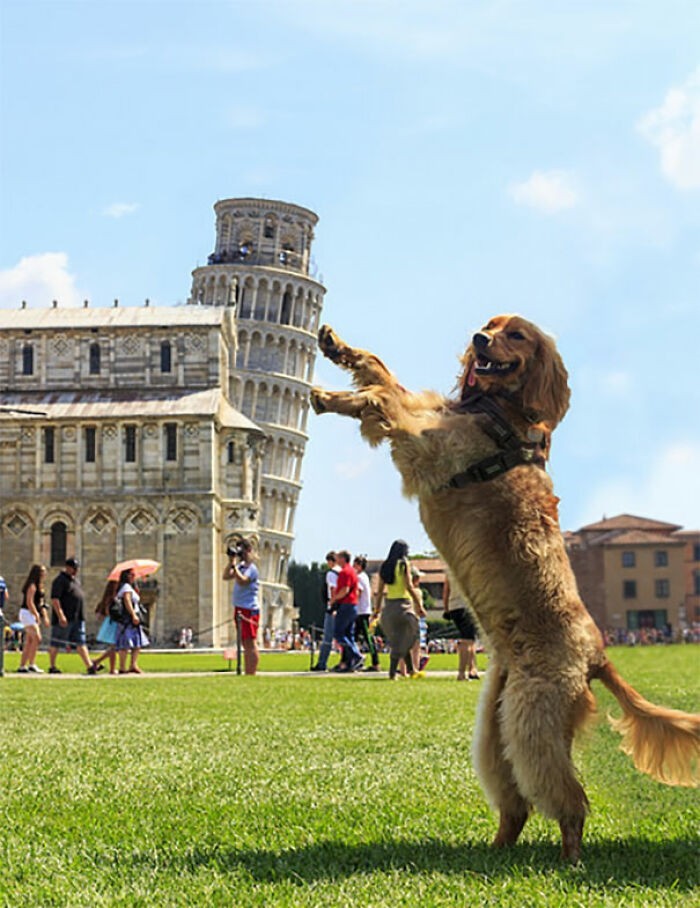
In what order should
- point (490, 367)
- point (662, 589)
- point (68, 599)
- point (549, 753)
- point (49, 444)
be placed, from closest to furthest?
1. point (549, 753)
2. point (490, 367)
3. point (662, 589)
4. point (68, 599)
5. point (49, 444)

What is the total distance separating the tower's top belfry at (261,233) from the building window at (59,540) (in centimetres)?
3610

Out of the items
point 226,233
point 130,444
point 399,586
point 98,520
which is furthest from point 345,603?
point 226,233

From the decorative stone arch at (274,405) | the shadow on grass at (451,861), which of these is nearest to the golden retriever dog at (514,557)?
the shadow on grass at (451,861)

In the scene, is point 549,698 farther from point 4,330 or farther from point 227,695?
point 4,330

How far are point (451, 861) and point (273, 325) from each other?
9292 cm

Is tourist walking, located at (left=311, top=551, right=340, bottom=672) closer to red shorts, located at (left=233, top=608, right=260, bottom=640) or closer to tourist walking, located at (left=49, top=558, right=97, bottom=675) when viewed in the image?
red shorts, located at (left=233, top=608, right=260, bottom=640)

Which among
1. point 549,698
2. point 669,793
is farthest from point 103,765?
point 549,698

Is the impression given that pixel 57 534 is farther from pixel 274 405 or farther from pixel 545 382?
pixel 545 382

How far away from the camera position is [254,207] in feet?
326

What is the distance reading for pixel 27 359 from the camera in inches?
2847

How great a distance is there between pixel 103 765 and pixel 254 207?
9467cm

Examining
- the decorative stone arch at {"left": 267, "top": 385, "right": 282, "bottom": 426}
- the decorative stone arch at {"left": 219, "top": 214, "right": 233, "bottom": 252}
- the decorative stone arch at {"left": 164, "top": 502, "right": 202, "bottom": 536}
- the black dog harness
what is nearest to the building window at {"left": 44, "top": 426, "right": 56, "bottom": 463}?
the decorative stone arch at {"left": 164, "top": 502, "right": 202, "bottom": 536}

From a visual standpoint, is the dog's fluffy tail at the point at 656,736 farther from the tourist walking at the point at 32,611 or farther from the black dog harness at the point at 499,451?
the tourist walking at the point at 32,611

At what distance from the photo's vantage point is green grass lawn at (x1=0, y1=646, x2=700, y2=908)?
155 inches
